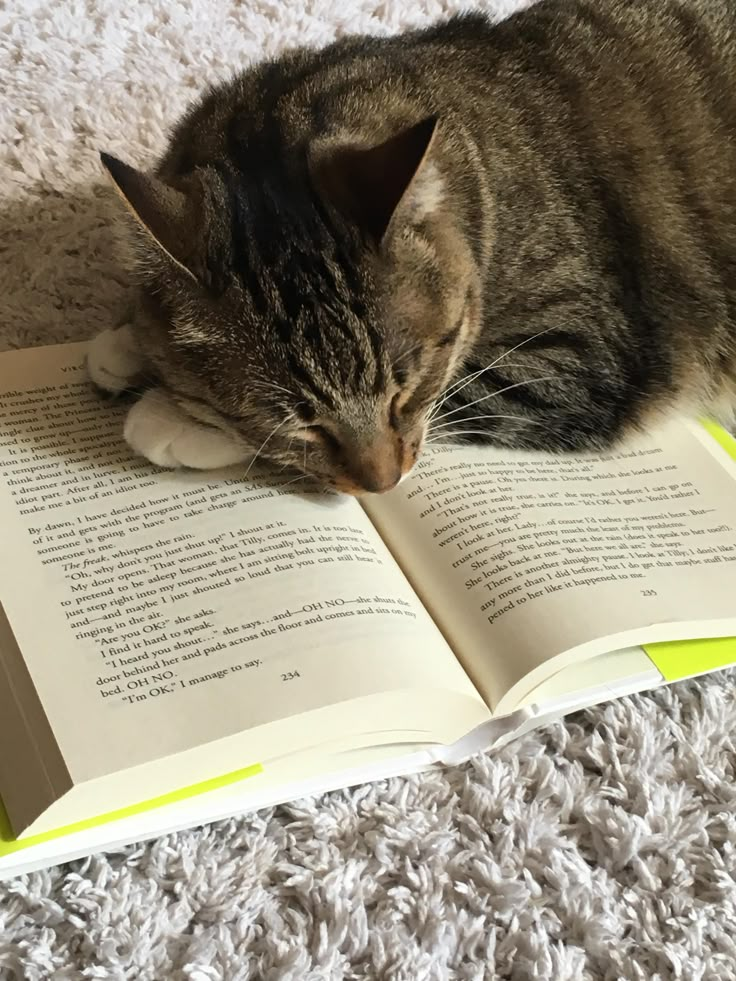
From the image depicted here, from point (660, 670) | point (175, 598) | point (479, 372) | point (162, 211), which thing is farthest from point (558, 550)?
point (162, 211)

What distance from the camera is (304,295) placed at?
76 cm

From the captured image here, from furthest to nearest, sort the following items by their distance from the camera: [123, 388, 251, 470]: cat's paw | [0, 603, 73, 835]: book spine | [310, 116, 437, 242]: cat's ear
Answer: [123, 388, 251, 470]: cat's paw < [310, 116, 437, 242]: cat's ear < [0, 603, 73, 835]: book spine

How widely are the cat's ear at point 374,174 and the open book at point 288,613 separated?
25 centimetres

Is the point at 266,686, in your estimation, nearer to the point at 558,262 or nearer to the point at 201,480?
the point at 201,480

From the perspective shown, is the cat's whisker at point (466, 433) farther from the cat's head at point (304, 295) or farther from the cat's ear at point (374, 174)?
the cat's ear at point (374, 174)

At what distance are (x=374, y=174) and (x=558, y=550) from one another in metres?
0.36

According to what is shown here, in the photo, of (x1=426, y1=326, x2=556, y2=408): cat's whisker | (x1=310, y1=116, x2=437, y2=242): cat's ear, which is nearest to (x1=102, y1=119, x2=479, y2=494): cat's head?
(x1=310, y1=116, x2=437, y2=242): cat's ear

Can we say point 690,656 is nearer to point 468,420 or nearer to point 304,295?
point 468,420

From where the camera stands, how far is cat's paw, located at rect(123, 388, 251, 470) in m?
0.83

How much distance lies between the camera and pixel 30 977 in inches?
23.4

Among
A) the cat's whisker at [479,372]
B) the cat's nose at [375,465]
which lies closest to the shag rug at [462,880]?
the cat's nose at [375,465]

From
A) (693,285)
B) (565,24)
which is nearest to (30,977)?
(693,285)

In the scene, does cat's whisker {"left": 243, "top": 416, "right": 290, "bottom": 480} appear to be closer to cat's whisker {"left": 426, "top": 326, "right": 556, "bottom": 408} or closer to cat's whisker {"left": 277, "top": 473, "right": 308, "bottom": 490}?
cat's whisker {"left": 277, "top": 473, "right": 308, "bottom": 490}

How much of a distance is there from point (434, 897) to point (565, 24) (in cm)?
96
